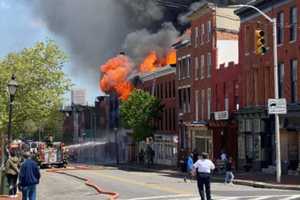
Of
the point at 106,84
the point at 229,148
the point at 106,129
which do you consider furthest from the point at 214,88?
the point at 106,129

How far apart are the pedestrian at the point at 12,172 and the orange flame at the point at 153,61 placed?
60118 millimetres

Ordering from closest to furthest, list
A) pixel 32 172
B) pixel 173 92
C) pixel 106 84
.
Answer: pixel 32 172 → pixel 173 92 → pixel 106 84

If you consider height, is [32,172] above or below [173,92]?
below

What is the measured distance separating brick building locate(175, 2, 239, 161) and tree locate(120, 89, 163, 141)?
6161 mm

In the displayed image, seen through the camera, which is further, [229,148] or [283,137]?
[229,148]

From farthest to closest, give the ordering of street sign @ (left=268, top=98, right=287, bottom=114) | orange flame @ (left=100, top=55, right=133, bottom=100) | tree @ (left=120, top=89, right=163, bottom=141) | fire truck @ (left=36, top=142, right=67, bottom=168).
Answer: orange flame @ (left=100, top=55, right=133, bottom=100) → tree @ (left=120, top=89, right=163, bottom=141) → fire truck @ (left=36, top=142, right=67, bottom=168) → street sign @ (left=268, top=98, right=287, bottom=114)

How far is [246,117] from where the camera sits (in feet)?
170

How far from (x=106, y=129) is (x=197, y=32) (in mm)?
50637

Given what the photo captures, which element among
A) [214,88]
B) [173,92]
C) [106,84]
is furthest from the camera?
[106,84]

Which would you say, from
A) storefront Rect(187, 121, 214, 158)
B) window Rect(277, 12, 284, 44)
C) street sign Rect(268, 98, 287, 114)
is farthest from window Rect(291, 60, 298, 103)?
storefront Rect(187, 121, 214, 158)

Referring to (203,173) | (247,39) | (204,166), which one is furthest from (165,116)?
(203,173)

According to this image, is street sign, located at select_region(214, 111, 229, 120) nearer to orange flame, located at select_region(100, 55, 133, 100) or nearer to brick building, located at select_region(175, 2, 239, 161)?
brick building, located at select_region(175, 2, 239, 161)

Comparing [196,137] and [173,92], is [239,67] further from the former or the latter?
[173,92]

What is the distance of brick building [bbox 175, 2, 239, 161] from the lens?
57156 mm
